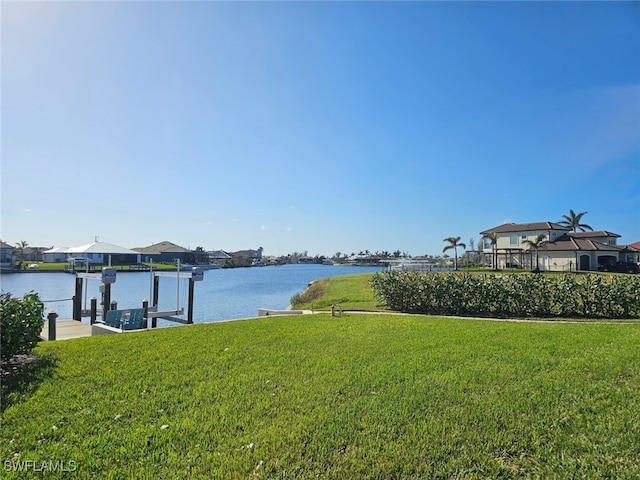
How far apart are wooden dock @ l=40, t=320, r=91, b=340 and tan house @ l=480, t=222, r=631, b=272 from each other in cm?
4042

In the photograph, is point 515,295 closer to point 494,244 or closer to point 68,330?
point 68,330

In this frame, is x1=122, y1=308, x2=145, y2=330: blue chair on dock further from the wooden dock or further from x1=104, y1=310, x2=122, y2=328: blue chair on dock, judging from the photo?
the wooden dock

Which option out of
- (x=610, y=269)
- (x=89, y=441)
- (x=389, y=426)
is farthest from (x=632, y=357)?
(x=610, y=269)

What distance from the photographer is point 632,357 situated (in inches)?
223

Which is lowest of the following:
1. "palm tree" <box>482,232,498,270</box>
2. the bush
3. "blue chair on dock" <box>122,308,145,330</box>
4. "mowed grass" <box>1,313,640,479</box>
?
"blue chair on dock" <box>122,308,145,330</box>

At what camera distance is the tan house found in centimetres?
3703

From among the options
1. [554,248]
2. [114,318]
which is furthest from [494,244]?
[114,318]

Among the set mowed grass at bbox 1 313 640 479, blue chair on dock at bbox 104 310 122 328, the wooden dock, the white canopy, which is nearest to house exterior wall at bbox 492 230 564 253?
mowed grass at bbox 1 313 640 479

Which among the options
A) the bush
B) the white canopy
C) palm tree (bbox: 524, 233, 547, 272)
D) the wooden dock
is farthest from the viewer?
palm tree (bbox: 524, 233, 547, 272)

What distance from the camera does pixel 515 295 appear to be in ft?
37.6

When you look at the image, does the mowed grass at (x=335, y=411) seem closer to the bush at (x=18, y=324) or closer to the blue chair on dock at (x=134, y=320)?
the bush at (x=18, y=324)

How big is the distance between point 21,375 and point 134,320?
6.16 metres

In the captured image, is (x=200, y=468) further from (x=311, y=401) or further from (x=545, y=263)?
(x=545, y=263)

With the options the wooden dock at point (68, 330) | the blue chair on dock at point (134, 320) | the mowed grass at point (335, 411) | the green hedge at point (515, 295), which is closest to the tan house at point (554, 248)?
the green hedge at point (515, 295)
